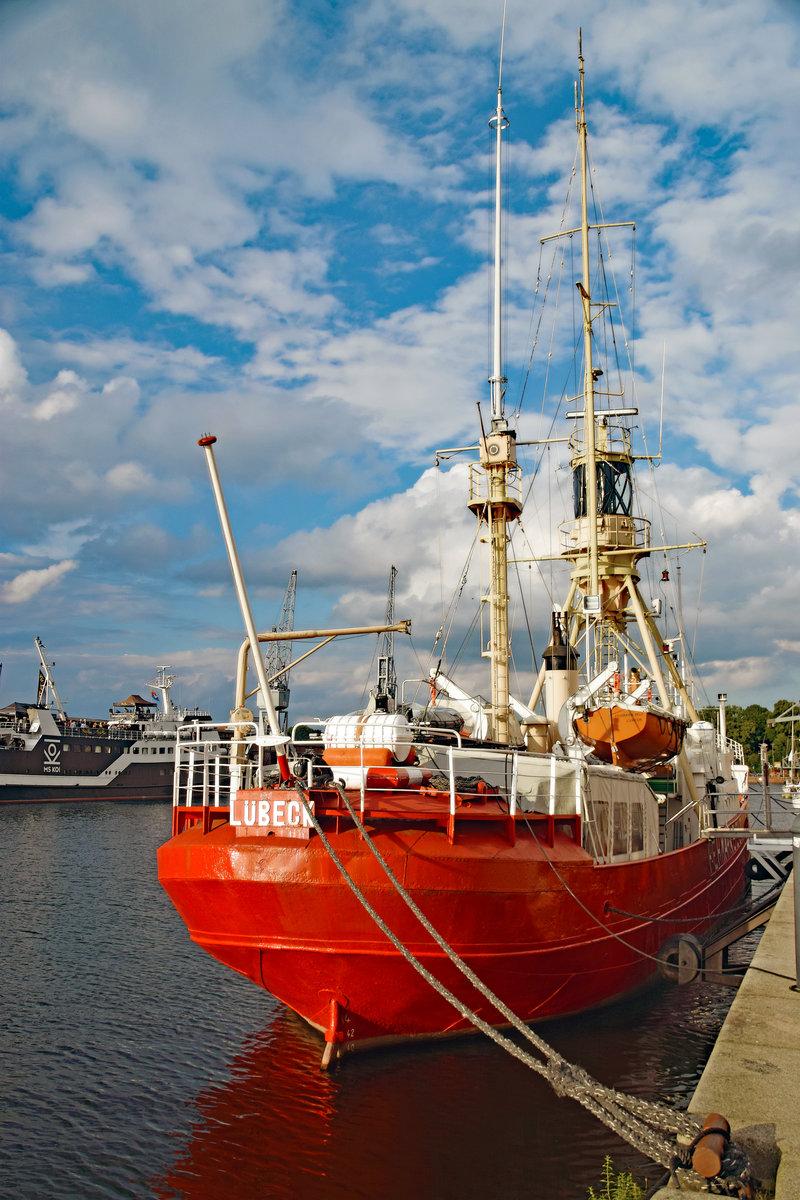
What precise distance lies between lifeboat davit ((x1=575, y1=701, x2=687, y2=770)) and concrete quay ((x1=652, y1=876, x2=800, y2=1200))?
9317 mm

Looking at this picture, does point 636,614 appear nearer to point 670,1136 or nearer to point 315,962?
point 315,962

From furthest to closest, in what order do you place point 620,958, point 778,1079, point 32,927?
point 32,927, point 620,958, point 778,1079

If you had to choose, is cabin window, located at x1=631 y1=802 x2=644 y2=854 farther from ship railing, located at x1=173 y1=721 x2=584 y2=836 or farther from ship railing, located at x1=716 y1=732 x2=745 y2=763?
ship railing, located at x1=716 y1=732 x2=745 y2=763

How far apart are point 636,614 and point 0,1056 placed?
1141 inches

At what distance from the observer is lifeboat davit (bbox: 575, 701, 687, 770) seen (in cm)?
2223

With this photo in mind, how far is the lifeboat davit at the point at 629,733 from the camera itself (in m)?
22.2

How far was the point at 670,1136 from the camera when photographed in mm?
8203

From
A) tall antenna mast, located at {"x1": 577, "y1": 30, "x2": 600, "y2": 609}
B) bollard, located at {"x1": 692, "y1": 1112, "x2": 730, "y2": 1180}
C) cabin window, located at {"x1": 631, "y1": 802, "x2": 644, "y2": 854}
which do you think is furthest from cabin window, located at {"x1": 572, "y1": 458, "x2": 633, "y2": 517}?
bollard, located at {"x1": 692, "y1": 1112, "x2": 730, "y2": 1180}

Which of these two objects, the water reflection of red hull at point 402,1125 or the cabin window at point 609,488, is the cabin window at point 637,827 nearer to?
the water reflection of red hull at point 402,1125

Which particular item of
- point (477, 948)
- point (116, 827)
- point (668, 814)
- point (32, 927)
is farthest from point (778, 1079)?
point (116, 827)

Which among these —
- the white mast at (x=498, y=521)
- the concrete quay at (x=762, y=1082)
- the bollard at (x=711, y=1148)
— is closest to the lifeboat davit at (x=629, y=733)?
the white mast at (x=498, y=521)

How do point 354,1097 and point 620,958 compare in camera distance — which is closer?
point 354,1097

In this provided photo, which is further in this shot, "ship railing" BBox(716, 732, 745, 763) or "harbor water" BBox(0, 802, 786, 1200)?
"ship railing" BBox(716, 732, 745, 763)

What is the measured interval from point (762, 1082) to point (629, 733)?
13846 millimetres
